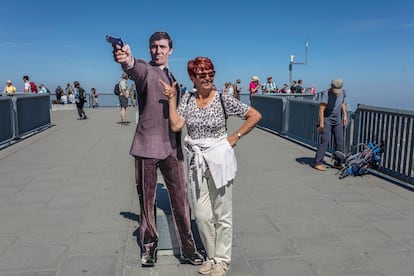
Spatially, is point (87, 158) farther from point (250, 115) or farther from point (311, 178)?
point (250, 115)

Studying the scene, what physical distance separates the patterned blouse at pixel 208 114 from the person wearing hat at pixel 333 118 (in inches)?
172

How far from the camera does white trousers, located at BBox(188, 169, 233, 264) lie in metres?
3.21

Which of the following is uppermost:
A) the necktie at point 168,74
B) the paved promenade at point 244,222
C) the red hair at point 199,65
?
the red hair at point 199,65

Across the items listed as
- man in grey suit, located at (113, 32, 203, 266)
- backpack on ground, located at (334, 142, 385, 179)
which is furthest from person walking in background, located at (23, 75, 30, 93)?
man in grey suit, located at (113, 32, 203, 266)

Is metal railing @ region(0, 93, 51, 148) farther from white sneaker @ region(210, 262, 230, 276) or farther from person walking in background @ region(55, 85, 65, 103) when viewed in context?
person walking in background @ region(55, 85, 65, 103)

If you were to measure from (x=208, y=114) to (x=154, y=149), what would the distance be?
56 cm

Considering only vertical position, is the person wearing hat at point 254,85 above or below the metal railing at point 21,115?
above

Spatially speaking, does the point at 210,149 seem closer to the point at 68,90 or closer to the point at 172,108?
the point at 172,108

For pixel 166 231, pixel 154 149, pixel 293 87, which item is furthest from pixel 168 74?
pixel 293 87

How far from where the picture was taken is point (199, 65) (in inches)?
120

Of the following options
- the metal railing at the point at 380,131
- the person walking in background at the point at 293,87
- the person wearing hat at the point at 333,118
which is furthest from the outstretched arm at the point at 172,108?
the person walking in background at the point at 293,87

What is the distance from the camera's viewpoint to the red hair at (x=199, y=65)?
304cm

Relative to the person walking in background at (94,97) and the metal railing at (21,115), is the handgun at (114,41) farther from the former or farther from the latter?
the person walking in background at (94,97)

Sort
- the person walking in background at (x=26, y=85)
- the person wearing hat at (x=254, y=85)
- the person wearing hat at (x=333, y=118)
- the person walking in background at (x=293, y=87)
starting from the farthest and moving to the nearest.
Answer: the person walking in background at (x=293, y=87) < the person walking in background at (x=26, y=85) < the person wearing hat at (x=254, y=85) < the person wearing hat at (x=333, y=118)
